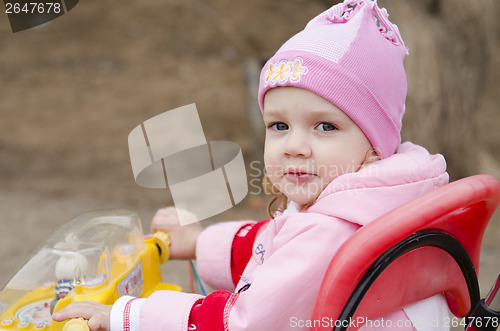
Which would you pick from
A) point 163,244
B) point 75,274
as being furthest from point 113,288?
point 163,244

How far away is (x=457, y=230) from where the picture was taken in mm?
1011

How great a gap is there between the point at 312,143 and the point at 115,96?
427 cm

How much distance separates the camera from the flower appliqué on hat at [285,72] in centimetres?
106

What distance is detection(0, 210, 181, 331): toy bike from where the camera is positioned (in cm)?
110

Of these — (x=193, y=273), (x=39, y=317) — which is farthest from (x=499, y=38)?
(x=39, y=317)

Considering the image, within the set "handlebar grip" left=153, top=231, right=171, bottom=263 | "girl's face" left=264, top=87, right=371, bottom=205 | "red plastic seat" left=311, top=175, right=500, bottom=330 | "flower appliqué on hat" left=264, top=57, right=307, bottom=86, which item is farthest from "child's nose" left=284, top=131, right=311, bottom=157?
"handlebar grip" left=153, top=231, right=171, bottom=263

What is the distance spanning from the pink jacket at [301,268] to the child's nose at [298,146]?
3.3 inches

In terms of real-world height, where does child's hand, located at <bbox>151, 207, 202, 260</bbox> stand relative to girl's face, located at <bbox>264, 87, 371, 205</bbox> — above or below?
below

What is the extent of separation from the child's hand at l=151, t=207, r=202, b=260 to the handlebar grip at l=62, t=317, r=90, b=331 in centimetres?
45

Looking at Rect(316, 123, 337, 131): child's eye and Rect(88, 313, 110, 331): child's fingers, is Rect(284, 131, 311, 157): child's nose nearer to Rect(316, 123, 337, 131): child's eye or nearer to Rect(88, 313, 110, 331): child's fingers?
Rect(316, 123, 337, 131): child's eye

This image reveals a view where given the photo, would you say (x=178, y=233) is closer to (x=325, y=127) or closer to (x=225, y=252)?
(x=225, y=252)

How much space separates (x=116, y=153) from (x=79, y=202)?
0.86 m

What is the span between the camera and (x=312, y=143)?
106 centimetres

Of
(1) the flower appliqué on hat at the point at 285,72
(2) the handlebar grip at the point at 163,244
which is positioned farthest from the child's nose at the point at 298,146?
(2) the handlebar grip at the point at 163,244
